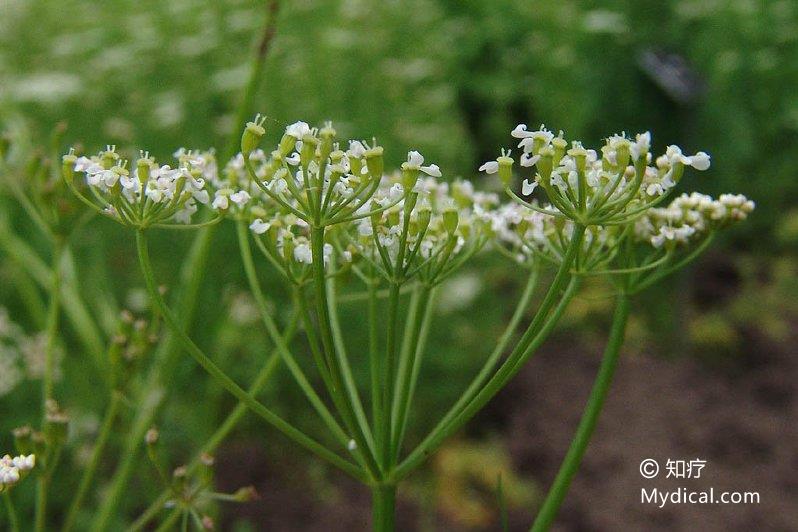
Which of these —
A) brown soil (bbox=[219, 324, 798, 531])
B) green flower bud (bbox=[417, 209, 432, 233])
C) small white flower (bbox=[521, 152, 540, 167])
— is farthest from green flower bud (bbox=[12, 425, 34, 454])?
brown soil (bbox=[219, 324, 798, 531])

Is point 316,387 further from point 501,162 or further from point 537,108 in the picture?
point 501,162

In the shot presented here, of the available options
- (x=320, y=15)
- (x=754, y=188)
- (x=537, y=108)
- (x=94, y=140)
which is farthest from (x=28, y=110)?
(x=754, y=188)

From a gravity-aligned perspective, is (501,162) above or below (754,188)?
below

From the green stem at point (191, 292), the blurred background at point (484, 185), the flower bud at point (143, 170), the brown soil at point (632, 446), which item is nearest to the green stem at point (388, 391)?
the flower bud at point (143, 170)

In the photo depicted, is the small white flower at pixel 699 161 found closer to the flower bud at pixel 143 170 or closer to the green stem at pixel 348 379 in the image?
the green stem at pixel 348 379

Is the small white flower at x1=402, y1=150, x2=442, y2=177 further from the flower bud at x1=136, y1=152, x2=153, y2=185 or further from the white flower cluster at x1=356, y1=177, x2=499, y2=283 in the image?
the flower bud at x1=136, y1=152, x2=153, y2=185

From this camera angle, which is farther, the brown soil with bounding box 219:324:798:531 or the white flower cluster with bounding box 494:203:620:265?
the brown soil with bounding box 219:324:798:531
